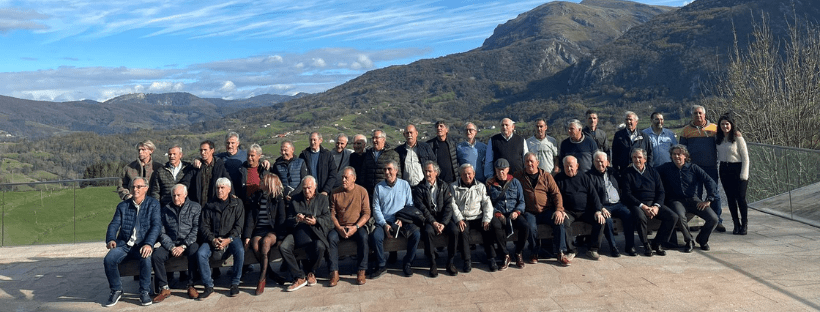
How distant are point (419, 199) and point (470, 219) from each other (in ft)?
1.92

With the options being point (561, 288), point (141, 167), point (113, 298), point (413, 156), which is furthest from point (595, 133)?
point (113, 298)

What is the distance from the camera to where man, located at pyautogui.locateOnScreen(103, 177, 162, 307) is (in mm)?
5258

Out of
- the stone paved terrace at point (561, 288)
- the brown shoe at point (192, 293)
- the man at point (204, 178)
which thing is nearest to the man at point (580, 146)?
the stone paved terrace at point (561, 288)

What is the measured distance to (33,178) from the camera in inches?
2163

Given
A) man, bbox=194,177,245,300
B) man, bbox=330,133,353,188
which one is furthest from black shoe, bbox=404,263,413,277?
man, bbox=194,177,245,300

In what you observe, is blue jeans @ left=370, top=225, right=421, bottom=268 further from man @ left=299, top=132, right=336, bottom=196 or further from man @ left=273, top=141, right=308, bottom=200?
man @ left=273, top=141, right=308, bottom=200

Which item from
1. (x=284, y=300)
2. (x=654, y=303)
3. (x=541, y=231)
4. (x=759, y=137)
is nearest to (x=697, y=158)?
(x=541, y=231)

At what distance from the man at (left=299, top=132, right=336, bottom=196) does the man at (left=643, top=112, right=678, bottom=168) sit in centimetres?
391

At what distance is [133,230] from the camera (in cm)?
540

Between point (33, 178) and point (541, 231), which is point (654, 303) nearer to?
point (541, 231)

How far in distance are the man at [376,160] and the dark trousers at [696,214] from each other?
3.13 metres

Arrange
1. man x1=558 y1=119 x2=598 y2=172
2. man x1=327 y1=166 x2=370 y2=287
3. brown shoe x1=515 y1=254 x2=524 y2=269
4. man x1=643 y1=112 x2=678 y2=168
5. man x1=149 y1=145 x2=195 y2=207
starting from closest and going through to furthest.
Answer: man x1=327 y1=166 x2=370 y2=287
brown shoe x1=515 y1=254 x2=524 y2=269
man x1=149 y1=145 x2=195 y2=207
man x1=558 y1=119 x2=598 y2=172
man x1=643 y1=112 x2=678 y2=168

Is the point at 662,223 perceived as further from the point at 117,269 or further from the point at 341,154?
the point at 117,269

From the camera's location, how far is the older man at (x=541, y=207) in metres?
5.79
